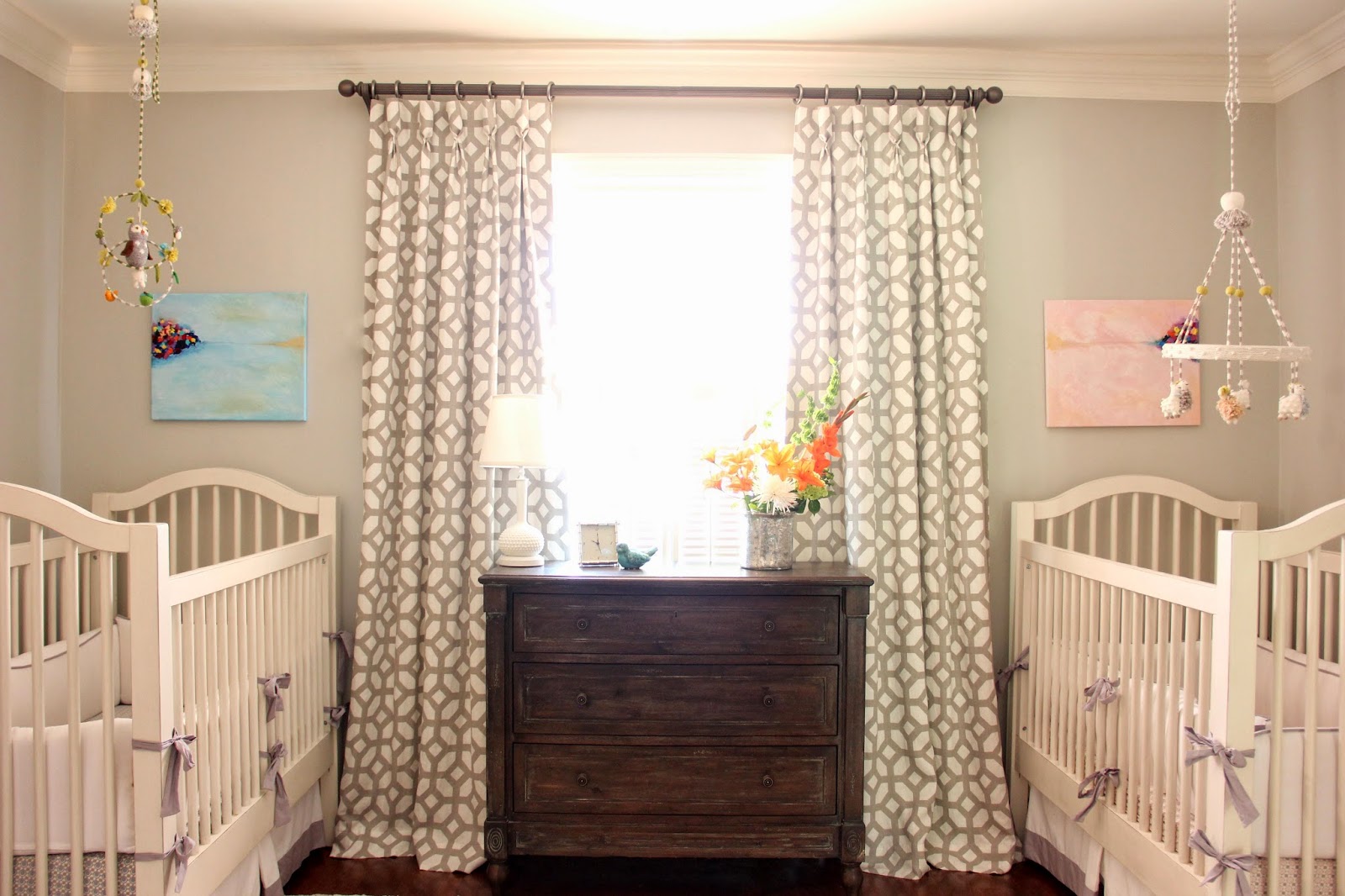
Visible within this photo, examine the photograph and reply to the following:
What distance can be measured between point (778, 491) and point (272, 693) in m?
1.47

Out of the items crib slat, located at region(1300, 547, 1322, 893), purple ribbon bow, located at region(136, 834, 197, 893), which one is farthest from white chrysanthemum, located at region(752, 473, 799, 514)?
purple ribbon bow, located at region(136, 834, 197, 893)

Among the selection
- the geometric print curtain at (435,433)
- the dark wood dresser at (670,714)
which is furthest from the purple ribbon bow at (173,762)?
the geometric print curtain at (435,433)

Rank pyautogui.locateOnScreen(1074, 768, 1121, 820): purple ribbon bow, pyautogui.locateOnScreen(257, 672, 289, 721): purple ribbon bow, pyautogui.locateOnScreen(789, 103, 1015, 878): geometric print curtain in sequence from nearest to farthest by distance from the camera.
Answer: pyautogui.locateOnScreen(1074, 768, 1121, 820): purple ribbon bow
pyautogui.locateOnScreen(257, 672, 289, 721): purple ribbon bow
pyautogui.locateOnScreen(789, 103, 1015, 878): geometric print curtain

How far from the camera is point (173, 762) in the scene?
5.69ft

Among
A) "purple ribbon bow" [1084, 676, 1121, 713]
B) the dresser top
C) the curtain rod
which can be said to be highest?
the curtain rod

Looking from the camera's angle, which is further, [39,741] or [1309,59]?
[1309,59]

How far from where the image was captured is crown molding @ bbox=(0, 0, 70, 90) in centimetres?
247

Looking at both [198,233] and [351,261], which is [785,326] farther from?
[198,233]

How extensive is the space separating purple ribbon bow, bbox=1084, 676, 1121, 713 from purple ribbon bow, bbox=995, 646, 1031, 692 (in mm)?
399

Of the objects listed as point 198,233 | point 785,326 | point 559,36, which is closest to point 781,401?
point 785,326

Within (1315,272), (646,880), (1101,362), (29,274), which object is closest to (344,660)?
(646,880)

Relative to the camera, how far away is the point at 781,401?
2678 millimetres

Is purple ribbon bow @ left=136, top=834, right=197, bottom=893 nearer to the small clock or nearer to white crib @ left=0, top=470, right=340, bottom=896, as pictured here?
white crib @ left=0, top=470, right=340, bottom=896

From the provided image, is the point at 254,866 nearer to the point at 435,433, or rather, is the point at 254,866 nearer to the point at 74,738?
the point at 74,738
